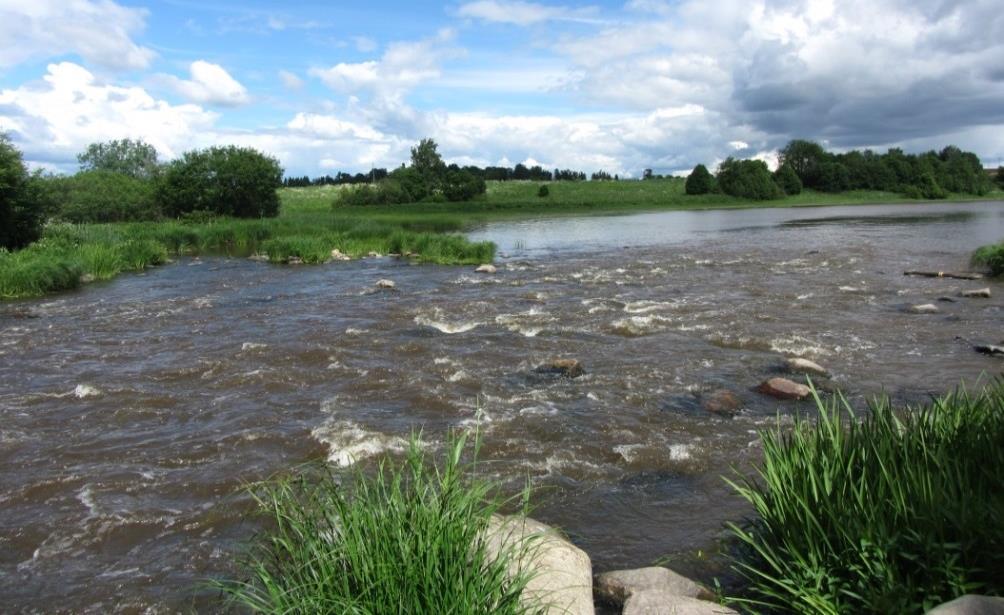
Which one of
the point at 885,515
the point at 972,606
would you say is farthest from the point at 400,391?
the point at 972,606

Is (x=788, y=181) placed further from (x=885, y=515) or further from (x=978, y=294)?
(x=885, y=515)

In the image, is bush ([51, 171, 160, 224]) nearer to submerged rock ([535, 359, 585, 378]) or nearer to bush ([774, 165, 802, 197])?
submerged rock ([535, 359, 585, 378])

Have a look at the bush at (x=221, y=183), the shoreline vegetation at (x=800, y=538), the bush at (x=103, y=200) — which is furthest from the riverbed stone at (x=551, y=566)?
the bush at (x=221, y=183)

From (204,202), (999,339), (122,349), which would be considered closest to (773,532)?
(999,339)

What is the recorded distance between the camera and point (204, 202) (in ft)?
210

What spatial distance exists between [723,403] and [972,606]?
7.12 metres

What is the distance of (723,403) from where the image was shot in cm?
1068

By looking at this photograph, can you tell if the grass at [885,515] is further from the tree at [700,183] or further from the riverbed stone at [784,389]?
the tree at [700,183]

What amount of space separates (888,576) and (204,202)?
6807 centimetres

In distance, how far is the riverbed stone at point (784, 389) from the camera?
11047 mm

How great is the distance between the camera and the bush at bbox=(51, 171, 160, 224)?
56519 mm

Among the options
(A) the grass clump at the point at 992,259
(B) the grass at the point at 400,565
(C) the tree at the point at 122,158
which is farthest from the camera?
(C) the tree at the point at 122,158

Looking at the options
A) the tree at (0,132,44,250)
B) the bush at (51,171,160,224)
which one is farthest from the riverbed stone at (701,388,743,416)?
the bush at (51,171,160,224)

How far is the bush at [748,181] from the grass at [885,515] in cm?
11838
